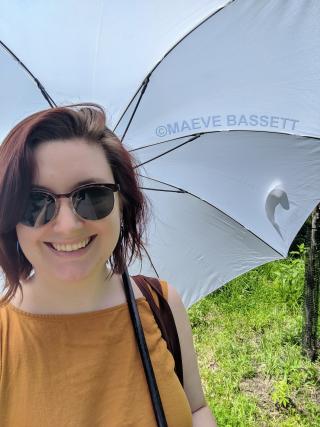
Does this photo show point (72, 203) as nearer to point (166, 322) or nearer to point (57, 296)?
point (57, 296)

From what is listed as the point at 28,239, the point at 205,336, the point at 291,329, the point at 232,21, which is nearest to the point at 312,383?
the point at 291,329

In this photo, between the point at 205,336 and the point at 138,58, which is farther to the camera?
the point at 205,336

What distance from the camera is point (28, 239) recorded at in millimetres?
1186

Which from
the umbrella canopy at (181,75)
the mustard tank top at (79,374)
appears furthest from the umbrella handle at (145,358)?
the umbrella canopy at (181,75)

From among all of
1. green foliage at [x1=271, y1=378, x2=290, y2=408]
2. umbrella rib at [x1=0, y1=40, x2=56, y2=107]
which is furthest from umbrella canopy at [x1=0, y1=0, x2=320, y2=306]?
green foliage at [x1=271, y1=378, x2=290, y2=408]

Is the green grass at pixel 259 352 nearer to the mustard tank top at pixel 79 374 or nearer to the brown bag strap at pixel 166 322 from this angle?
the brown bag strap at pixel 166 322

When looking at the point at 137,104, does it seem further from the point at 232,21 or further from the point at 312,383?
the point at 312,383

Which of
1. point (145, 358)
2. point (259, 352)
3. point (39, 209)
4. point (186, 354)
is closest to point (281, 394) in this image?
point (259, 352)

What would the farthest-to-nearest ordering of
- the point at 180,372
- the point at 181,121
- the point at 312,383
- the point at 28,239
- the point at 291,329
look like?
1. the point at 291,329
2. the point at 312,383
3. the point at 181,121
4. the point at 180,372
5. the point at 28,239

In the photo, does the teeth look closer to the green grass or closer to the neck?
the neck

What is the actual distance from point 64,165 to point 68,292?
350 millimetres

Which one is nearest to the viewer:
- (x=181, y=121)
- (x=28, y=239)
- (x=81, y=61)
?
(x=28, y=239)

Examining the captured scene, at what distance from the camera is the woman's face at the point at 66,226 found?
1.16m

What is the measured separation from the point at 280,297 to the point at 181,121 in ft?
8.51
